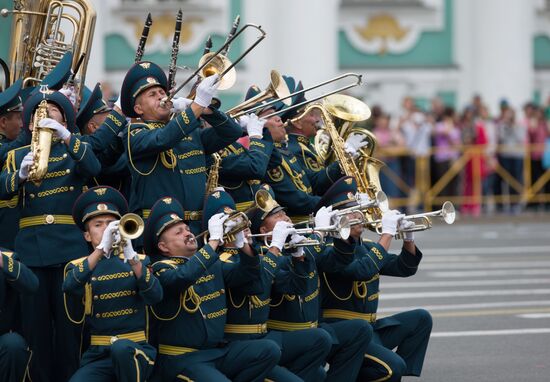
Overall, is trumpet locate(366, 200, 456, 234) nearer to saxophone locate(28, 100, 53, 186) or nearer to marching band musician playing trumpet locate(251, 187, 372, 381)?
marching band musician playing trumpet locate(251, 187, 372, 381)

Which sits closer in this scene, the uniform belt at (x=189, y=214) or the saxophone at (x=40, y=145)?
the saxophone at (x=40, y=145)

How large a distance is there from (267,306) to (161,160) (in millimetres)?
1021

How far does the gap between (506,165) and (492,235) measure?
2403 millimetres

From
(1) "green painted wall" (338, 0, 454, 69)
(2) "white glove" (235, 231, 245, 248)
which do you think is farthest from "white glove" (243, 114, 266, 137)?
(1) "green painted wall" (338, 0, 454, 69)

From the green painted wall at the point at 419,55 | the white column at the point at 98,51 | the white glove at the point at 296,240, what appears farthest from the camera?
the green painted wall at the point at 419,55

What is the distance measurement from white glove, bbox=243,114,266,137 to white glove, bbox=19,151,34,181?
1.56 meters

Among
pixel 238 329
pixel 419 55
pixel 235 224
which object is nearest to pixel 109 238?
pixel 235 224

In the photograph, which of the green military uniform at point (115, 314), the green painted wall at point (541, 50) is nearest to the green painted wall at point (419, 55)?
the green painted wall at point (541, 50)

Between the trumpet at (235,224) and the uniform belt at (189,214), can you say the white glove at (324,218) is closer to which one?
the trumpet at (235,224)

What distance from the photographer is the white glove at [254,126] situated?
388 inches

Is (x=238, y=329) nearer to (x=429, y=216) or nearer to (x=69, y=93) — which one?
(x=429, y=216)

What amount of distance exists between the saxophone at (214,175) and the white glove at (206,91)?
1.90ft

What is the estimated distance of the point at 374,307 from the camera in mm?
10047

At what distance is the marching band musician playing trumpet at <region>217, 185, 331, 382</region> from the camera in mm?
9039
